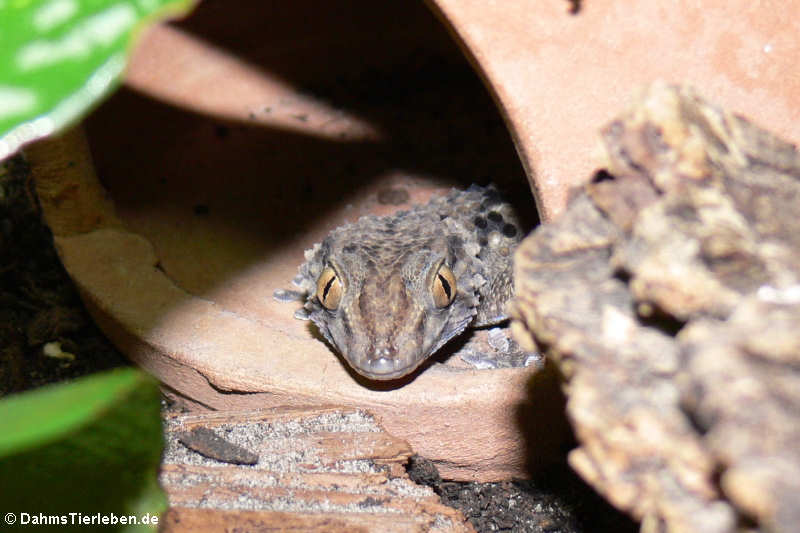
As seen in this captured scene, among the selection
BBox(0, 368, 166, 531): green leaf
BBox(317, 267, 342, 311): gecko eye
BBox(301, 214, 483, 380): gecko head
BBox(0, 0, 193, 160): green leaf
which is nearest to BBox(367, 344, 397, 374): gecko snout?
BBox(301, 214, 483, 380): gecko head

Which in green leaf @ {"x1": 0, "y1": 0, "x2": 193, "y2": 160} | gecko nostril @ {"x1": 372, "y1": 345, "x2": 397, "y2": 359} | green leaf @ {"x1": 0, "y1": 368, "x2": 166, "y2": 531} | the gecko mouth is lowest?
the gecko mouth

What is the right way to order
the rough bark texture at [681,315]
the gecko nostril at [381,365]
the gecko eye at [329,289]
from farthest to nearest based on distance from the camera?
1. the gecko eye at [329,289]
2. the gecko nostril at [381,365]
3. the rough bark texture at [681,315]

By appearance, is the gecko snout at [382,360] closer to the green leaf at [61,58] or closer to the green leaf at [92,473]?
the green leaf at [92,473]

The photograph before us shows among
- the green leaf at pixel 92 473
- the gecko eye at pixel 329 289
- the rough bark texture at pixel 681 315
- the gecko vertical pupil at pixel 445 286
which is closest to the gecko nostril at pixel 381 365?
the gecko eye at pixel 329 289

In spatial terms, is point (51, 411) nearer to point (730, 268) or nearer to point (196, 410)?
point (730, 268)

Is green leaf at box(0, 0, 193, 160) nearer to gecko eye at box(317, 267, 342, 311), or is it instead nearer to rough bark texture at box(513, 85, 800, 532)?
rough bark texture at box(513, 85, 800, 532)

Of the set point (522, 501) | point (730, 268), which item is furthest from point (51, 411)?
point (522, 501)

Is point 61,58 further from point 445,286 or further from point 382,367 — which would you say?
point 445,286
